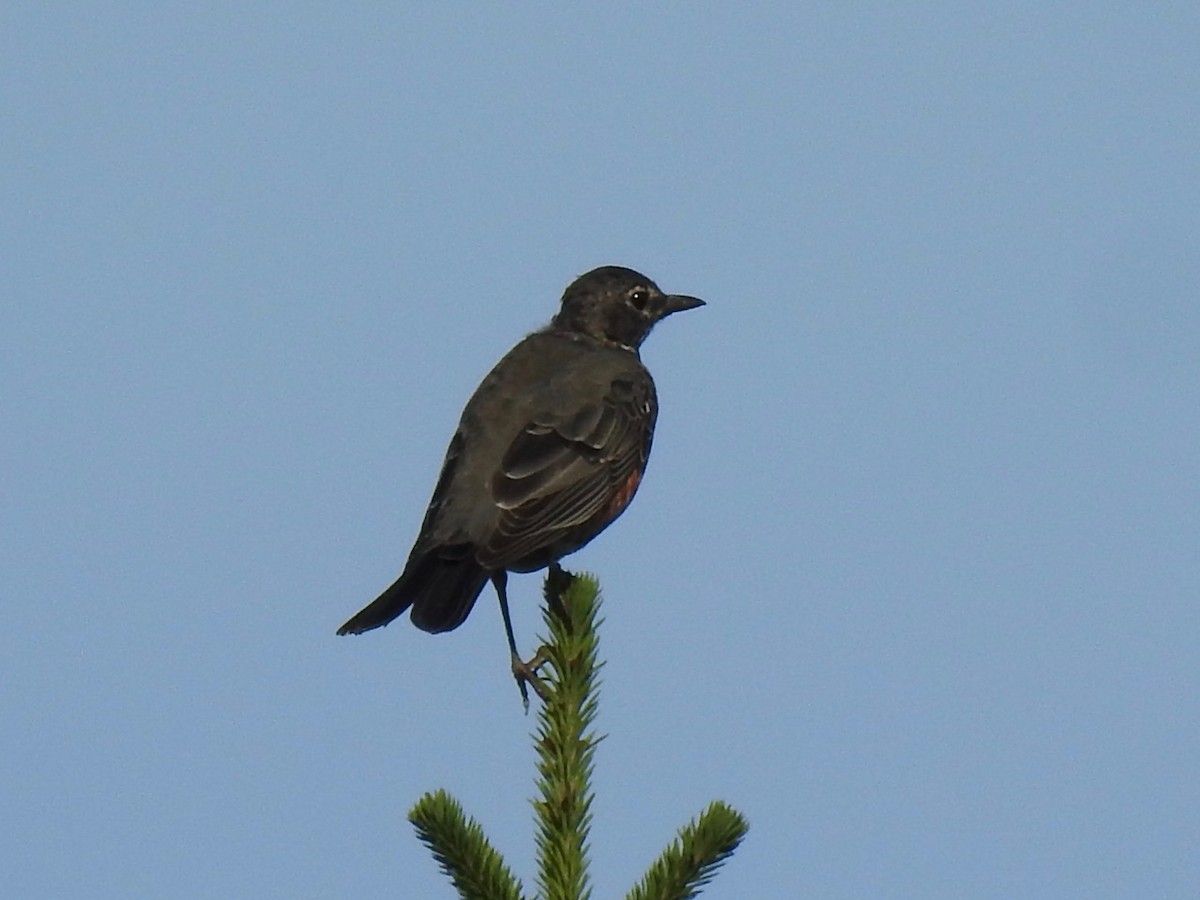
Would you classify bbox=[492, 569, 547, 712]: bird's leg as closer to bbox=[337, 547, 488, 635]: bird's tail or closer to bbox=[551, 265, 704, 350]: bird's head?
bbox=[337, 547, 488, 635]: bird's tail

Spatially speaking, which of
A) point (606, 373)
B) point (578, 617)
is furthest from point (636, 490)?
point (578, 617)

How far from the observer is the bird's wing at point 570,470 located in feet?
23.9

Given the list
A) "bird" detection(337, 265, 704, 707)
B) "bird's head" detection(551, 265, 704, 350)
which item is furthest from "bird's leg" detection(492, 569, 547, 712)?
"bird's head" detection(551, 265, 704, 350)

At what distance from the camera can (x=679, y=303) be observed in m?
9.79

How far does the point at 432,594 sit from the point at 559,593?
4.41 ft

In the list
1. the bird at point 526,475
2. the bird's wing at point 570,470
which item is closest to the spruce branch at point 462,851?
the bird at point 526,475

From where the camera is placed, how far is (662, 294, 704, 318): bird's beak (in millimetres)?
9734

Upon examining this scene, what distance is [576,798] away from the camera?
4.38 metres

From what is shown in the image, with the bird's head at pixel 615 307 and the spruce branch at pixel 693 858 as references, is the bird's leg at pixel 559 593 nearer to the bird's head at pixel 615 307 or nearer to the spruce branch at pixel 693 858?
the spruce branch at pixel 693 858

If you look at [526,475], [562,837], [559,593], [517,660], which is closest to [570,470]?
[526,475]

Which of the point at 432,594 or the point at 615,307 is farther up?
the point at 615,307

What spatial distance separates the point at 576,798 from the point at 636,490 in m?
3.98

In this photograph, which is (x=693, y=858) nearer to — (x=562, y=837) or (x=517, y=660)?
(x=562, y=837)

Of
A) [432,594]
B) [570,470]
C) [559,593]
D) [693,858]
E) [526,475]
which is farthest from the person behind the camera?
[570,470]
